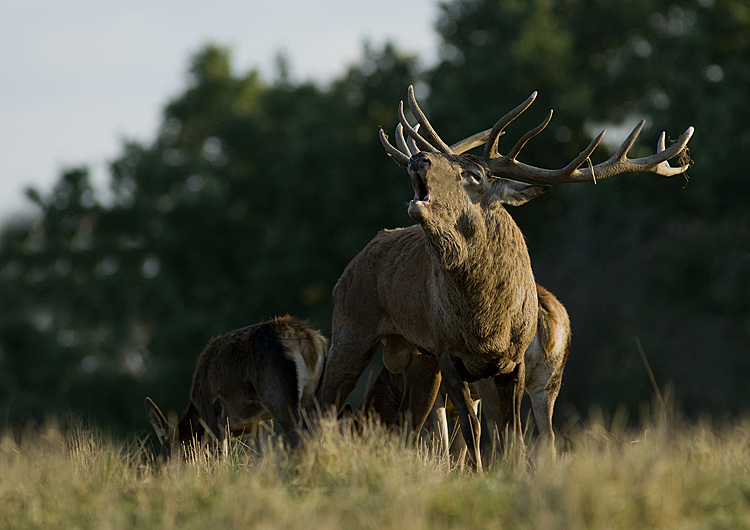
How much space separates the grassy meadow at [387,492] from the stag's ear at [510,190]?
178 cm

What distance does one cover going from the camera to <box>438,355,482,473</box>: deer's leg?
22.1 ft

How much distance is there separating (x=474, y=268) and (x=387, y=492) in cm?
235

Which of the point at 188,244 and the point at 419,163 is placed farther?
the point at 188,244

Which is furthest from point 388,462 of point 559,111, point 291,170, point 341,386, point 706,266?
point 291,170

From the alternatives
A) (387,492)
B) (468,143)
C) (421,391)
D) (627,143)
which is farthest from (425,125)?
(387,492)

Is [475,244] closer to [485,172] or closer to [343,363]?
[485,172]

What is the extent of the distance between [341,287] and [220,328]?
18344 millimetres

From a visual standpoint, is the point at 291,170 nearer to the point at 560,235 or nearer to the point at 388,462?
the point at 560,235

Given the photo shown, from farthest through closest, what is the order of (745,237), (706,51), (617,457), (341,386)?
(706,51), (745,237), (341,386), (617,457)

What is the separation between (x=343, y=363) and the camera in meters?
8.03

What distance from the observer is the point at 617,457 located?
14.7 feet

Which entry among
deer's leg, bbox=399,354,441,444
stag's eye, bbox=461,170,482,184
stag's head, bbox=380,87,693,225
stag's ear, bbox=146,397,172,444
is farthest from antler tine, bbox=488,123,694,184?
stag's ear, bbox=146,397,172,444

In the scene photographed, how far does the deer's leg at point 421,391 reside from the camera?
8.13 metres

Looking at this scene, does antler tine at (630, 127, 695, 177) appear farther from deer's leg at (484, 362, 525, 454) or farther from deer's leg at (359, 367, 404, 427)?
deer's leg at (359, 367, 404, 427)
